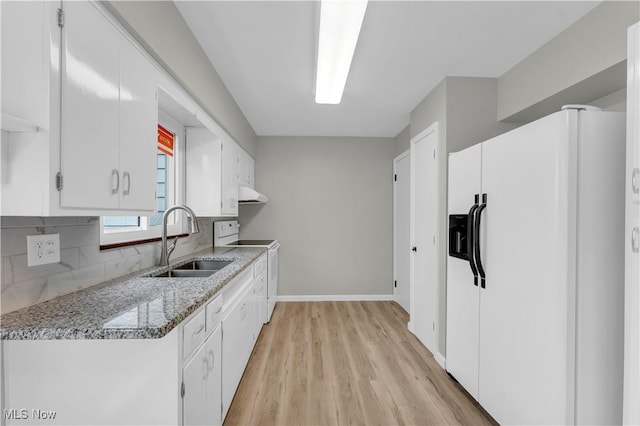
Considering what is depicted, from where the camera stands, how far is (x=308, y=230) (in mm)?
4922

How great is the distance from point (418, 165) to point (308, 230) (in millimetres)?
2068

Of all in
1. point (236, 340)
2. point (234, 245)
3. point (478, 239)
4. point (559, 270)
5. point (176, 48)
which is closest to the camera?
point (559, 270)

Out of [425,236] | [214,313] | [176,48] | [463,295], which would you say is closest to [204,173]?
[176,48]

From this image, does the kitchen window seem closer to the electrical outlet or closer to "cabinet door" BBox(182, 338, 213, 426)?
the electrical outlet

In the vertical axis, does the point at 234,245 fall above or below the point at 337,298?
above

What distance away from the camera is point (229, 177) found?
3264 mm

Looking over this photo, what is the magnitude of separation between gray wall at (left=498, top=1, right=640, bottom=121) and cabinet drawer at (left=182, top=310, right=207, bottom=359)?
2593 millimetres

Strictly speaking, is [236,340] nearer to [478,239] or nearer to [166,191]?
[166,191]

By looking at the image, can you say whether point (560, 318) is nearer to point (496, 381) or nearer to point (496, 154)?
point (496, 381)

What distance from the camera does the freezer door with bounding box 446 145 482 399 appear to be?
214 cm

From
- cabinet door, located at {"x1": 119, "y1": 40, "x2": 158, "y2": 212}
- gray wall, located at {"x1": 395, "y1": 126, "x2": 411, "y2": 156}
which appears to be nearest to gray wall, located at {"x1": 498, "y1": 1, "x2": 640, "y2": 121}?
gray wall, located at {"x1": 395, "y1": 126, "x2": 411, "y2": 156}

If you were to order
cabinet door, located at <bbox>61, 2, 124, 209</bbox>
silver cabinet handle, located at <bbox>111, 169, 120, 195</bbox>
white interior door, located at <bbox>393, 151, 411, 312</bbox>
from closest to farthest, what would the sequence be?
cabinet door, located at <bbox>61, 2, 124, 209</bbox>
silver cabinet handle, located at <bbox>111, 169, 120, 195</bbox>
white interior door, located at <bbox>393, 151, 411, 312</bbox>

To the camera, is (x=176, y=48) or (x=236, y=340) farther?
(x=236, y=340)

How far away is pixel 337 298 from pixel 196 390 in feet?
11.9
